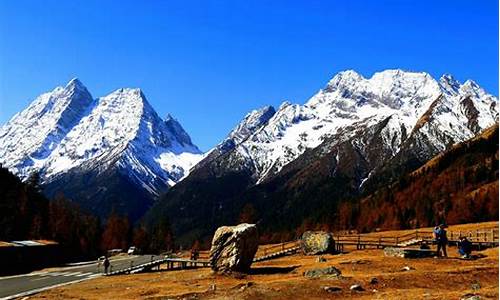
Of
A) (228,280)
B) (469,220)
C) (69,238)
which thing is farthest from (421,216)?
(228,280)

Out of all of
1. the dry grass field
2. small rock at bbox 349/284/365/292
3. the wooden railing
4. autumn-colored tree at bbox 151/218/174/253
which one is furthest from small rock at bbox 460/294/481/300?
autumn-colored tree at bbox 151/218/174/253

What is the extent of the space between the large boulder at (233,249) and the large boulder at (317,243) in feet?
58.0

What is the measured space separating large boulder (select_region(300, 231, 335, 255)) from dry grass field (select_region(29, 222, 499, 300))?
15183 millimetres

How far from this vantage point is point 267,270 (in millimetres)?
49250

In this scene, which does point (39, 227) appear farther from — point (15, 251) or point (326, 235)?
point (326, 235)

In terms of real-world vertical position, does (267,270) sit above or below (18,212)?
below

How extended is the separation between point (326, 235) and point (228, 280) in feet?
79.3

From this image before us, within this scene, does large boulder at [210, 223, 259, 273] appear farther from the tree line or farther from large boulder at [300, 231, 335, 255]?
the tree line

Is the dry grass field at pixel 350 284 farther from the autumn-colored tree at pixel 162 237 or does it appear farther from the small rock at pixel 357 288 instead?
the autumn-colored tree at pixel 162 237

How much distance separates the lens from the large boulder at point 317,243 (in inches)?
2502

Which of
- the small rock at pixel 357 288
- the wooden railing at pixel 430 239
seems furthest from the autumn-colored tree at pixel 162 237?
the small rock at pixel 357 288

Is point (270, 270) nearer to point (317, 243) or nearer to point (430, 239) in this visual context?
point (317, 243)

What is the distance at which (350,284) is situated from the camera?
1294 inches

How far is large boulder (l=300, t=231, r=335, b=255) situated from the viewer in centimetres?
6356
